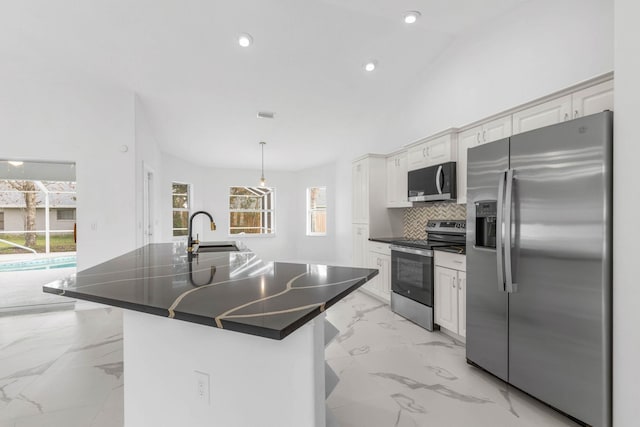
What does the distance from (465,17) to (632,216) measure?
2.81 metres

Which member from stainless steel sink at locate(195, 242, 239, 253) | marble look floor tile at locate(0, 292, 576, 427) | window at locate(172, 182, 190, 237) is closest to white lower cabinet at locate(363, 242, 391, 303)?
marble look floor tile at locate(0, 292, 576, 427)

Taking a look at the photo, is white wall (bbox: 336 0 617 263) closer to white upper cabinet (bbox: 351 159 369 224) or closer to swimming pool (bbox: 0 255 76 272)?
white upper cabinet (bbox: 351 159 369 224)

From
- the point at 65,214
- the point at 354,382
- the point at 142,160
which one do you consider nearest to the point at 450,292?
the point at 354,382

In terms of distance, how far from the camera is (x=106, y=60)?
367 centimetres

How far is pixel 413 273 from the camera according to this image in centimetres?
357

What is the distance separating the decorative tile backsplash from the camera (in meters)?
3.70

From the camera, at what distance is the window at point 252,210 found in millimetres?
8180

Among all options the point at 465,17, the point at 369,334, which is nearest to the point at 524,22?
the point at 465,17

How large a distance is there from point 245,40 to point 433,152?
2567 mm

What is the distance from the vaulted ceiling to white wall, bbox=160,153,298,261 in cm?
207

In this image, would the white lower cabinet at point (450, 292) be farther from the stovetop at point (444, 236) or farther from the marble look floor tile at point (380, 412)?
the marble look floor tile at point (380, 412)

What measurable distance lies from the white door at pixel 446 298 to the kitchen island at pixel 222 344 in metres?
1.95

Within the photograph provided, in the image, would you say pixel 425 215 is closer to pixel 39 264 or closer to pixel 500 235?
pixel 500 235

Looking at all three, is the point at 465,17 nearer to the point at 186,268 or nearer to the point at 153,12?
the point at 153,12
